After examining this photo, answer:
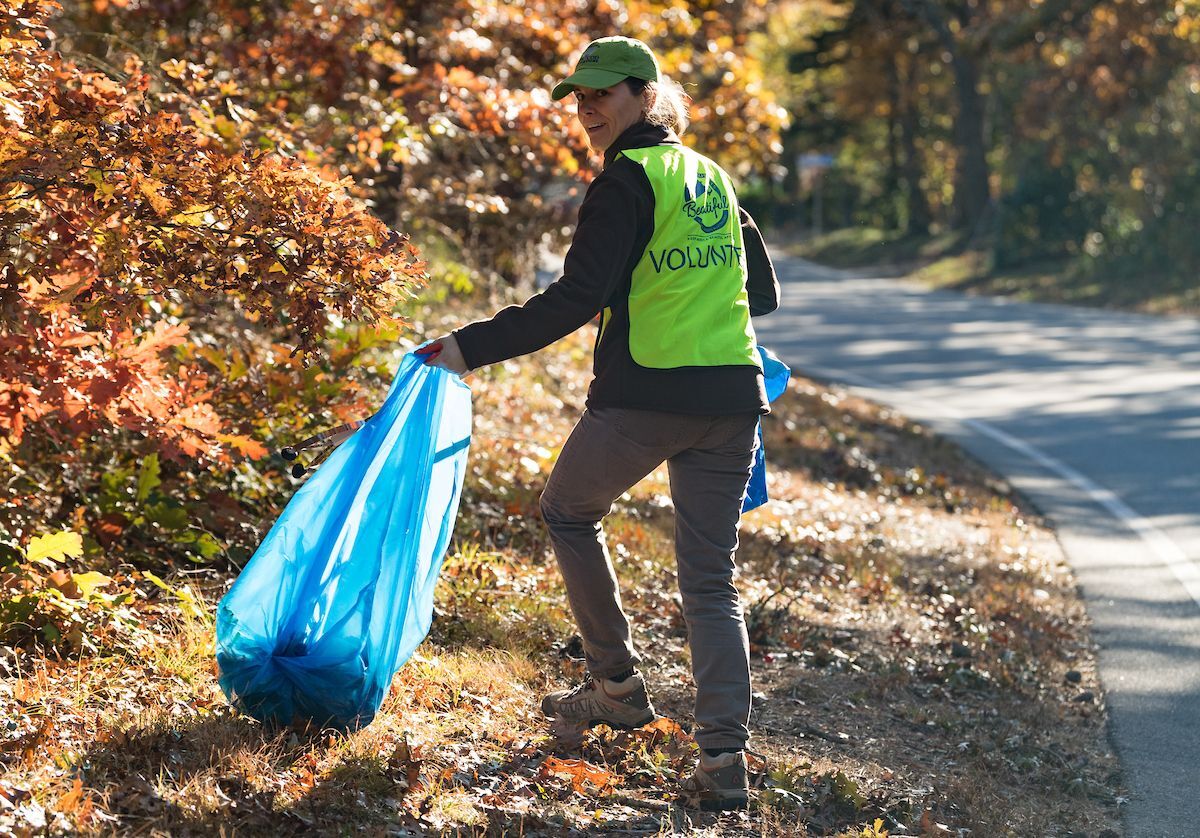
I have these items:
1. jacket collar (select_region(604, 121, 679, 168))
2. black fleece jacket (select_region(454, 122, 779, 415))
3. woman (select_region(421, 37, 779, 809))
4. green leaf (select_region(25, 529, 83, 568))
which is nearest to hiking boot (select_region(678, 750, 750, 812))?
woman (select_region(421, 37, 779, 809))

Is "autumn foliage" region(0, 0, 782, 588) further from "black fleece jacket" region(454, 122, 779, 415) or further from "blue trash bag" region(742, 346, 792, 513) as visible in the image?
"blue trash bag" region(742, 346, 792, 513)

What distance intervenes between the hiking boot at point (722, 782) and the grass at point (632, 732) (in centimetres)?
4

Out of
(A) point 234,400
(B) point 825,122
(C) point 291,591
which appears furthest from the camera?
(B) point 825,122

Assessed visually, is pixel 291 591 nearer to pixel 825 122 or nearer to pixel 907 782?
pixel 907 782

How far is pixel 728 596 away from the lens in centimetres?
393

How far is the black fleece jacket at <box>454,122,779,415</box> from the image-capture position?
3664mm

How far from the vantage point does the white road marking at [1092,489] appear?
720 cm

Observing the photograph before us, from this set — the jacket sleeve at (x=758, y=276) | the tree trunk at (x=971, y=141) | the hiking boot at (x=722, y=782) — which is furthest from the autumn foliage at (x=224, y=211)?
the tree trunk at (x=971, y=141)

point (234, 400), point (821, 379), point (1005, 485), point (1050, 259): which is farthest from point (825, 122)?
point (234, 400)

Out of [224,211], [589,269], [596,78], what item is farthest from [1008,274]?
[224,211]

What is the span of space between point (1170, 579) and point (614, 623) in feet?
12.8

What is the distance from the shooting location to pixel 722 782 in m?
3.85

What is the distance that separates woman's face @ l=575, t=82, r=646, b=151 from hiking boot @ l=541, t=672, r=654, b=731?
1554 millimetres

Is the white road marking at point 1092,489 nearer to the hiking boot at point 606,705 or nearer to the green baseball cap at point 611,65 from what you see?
the hiking boot at point 606,705
